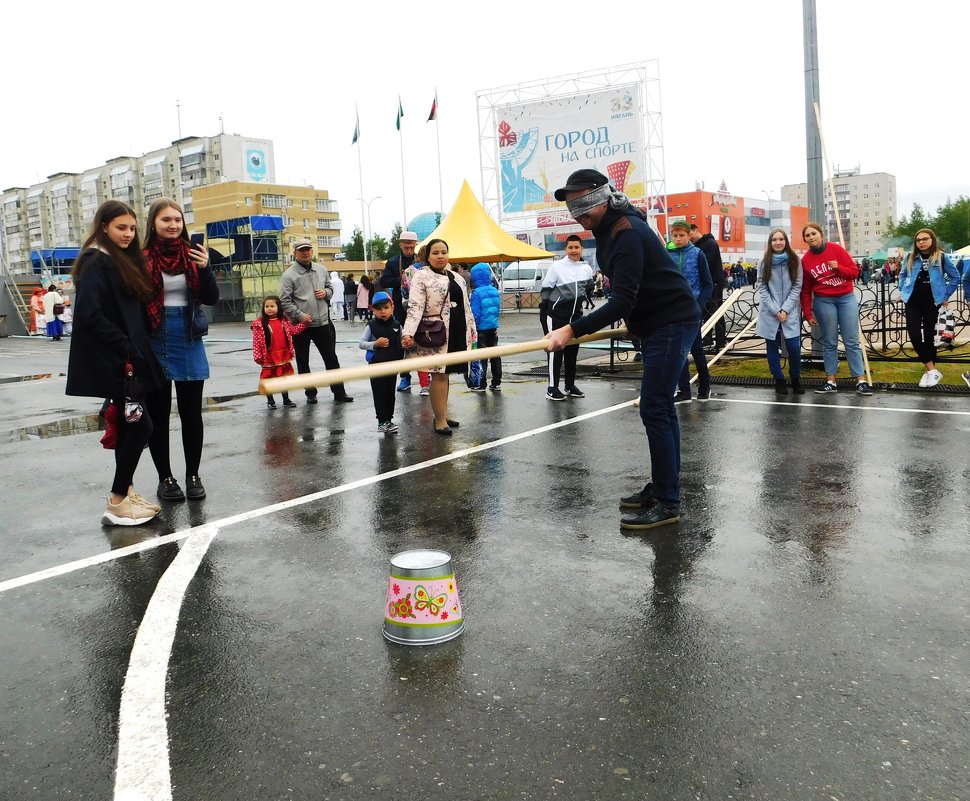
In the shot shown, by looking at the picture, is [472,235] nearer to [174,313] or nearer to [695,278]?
[695,278]

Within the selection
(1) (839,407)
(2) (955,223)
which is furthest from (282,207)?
(1) (839,407)

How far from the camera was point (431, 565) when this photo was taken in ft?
11.9

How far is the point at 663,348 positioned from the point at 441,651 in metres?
2.58

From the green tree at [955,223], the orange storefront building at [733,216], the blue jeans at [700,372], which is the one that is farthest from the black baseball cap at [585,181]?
the green tree at [955,223]

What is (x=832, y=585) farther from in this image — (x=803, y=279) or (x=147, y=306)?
(x=803, y=279)

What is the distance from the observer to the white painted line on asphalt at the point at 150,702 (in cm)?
263

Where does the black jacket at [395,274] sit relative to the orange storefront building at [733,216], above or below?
below

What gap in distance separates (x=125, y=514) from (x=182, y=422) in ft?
3.07

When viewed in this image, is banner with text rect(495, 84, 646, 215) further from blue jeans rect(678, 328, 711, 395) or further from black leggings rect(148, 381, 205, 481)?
black leggings rect(148, 381, 205, 481)

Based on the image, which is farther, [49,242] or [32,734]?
[49,242]

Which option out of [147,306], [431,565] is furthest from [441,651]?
[147,306]

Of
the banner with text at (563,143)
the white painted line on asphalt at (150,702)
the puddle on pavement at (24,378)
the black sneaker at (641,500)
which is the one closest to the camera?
the white painted line on asphalt at (150,702)

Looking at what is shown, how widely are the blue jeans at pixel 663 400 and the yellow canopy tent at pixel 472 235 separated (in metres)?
17.3

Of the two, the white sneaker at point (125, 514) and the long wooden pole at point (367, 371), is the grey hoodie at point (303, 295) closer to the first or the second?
the white sneaker at point (125, 514)
